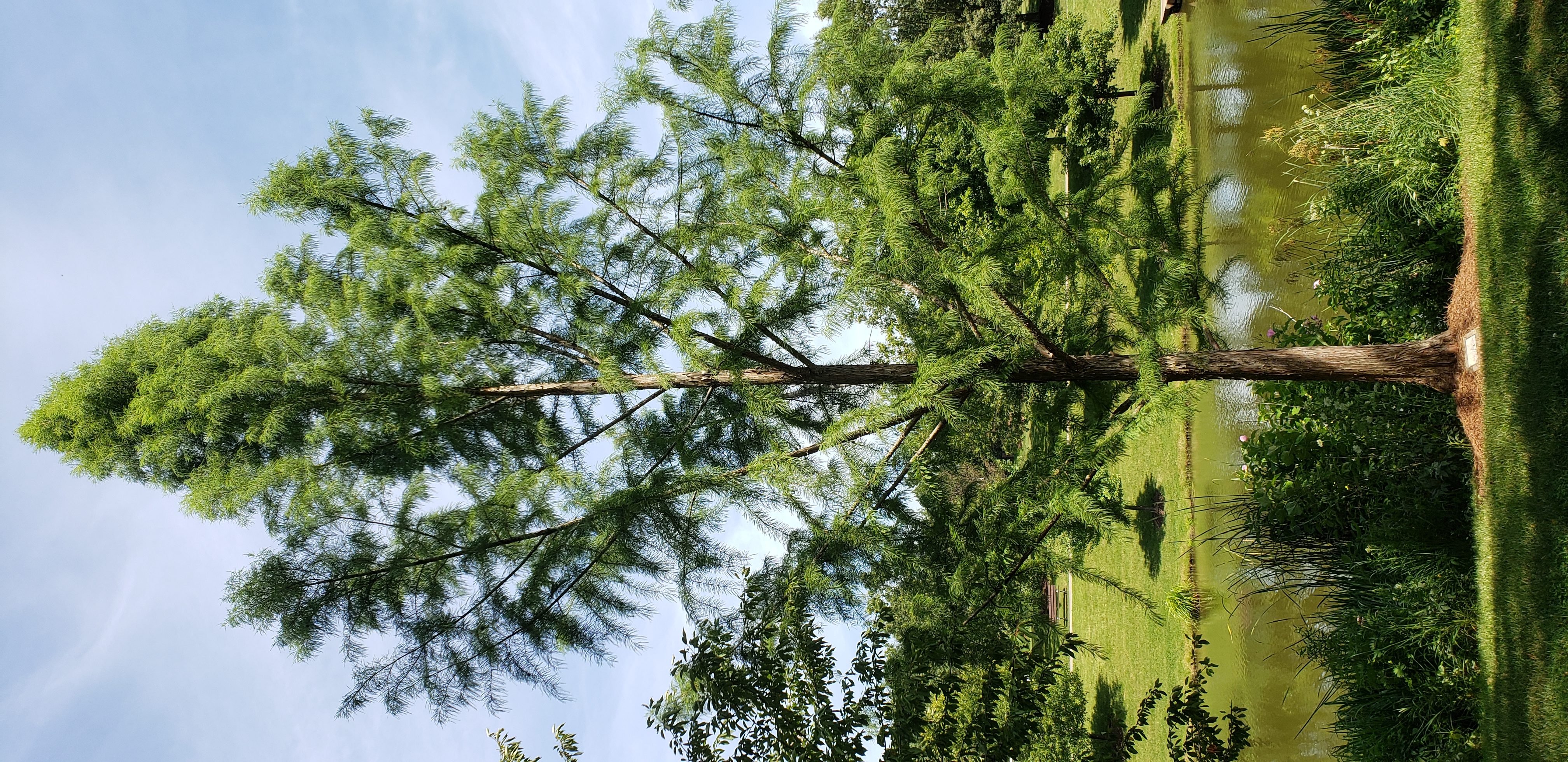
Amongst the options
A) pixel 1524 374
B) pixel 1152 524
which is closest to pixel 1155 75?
pixel 1152 524

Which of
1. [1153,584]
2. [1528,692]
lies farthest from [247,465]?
[1153,584]

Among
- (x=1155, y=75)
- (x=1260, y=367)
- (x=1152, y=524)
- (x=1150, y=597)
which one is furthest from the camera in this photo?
(x=1155, y=75)

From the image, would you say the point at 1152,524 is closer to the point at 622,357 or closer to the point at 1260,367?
the point at 1260,367

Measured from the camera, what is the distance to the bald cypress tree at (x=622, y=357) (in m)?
4.07

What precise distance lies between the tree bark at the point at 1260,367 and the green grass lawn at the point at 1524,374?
24 centimetres

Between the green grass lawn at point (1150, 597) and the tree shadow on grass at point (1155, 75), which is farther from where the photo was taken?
the tree shadow on grass at point (1155, 75)

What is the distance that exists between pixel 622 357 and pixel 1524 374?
182 inches

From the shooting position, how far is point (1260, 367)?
157 inches

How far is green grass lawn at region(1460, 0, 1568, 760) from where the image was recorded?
3605mm

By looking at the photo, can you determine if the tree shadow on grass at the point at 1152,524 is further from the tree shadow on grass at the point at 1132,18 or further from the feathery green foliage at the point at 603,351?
the tree shadow on grass at the point at 1132,18

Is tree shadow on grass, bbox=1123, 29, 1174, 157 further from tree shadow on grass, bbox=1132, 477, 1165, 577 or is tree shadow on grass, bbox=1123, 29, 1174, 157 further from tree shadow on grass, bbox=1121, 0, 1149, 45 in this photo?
tree shadow on grass, bbox=1132, 477, 1165, 577

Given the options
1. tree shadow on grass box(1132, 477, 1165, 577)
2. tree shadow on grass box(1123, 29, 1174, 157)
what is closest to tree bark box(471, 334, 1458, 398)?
tree shadow on grass box(1132, 477, 1165, 577)

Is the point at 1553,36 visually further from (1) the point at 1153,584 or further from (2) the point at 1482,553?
(1) the point at 1153,584

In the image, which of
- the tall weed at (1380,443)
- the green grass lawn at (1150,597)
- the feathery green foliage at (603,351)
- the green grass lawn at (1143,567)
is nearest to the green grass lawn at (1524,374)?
the tall weed at (1380,443)
